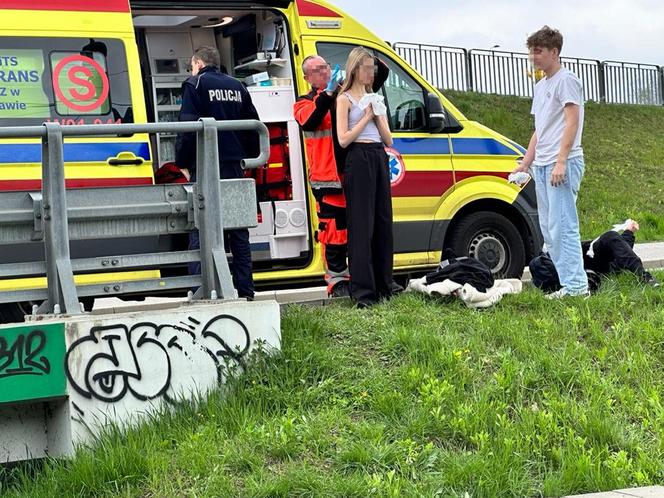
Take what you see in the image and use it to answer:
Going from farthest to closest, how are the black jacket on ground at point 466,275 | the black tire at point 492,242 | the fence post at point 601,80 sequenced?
the fence post at point 601,80
the black tire at point 492,242
the black jacket on ground at point 466,275

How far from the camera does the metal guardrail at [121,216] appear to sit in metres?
5.35

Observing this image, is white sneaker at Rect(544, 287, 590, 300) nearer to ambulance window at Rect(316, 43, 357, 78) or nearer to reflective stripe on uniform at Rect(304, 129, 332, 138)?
reflective stripe on uniform at Rect(304, 129, 332, 138)

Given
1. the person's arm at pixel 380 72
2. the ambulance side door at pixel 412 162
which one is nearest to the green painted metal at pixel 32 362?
the person's arm at pixel 380 72

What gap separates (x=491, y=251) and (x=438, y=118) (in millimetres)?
1277

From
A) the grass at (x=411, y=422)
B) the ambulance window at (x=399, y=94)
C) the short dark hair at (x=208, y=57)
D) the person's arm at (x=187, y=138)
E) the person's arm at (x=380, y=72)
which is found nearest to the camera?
the grass at (x=411, y=422)

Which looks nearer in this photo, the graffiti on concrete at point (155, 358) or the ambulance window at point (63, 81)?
the graffiti on concrete at point (155, 358)

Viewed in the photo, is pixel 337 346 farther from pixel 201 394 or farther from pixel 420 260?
pixel 420 260

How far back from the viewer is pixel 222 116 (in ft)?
24.6

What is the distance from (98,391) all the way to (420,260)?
4619mm

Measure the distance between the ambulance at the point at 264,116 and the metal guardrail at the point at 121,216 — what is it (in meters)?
1.61

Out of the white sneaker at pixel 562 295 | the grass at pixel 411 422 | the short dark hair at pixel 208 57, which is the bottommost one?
the grass at pixel 411 422

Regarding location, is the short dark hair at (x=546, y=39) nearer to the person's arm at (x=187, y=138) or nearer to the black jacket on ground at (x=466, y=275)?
the black jacket on ground at (x=466, y=275)

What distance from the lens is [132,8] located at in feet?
27.3

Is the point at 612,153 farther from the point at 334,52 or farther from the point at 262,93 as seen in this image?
the point at 262,93
